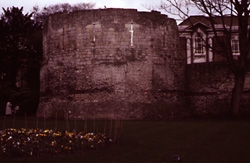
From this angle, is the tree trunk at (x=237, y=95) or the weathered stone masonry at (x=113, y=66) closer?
the tree trunk at (x=237, y=95)

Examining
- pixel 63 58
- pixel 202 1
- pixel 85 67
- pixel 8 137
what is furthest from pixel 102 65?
pixel 8 137

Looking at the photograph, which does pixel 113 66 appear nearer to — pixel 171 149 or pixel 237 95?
pixel 237 95

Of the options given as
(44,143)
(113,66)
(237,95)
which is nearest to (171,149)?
(44,143)

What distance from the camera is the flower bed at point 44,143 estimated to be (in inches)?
395

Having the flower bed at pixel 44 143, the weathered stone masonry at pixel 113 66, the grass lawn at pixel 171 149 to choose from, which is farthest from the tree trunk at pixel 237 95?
the flower bed at pixel 44 143

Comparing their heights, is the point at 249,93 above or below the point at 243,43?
below

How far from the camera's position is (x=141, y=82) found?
80.4 feet

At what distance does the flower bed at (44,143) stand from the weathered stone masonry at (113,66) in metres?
11.7

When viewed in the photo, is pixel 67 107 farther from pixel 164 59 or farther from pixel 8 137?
pixel 8 137

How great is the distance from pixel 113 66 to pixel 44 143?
13.9 meters

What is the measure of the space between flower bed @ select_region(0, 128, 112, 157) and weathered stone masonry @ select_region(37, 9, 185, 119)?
11748 mm

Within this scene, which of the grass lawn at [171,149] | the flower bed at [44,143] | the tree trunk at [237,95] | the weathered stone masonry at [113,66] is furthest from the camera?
the weathered stone masonry at [113,66]

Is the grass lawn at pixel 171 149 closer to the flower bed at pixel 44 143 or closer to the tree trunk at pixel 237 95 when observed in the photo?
the flower bed at pixel 44 143

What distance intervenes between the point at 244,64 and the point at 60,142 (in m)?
15.4
